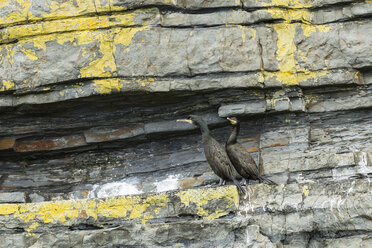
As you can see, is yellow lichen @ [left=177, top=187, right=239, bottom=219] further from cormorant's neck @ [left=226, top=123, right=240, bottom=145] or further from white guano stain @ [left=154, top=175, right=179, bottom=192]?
white guano stain @ [left=154, top=175, right=179, bottom=192]

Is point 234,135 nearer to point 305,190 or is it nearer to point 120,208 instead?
point 305,190

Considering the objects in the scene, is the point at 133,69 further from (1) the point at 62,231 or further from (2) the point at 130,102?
(1) the point at 62,231

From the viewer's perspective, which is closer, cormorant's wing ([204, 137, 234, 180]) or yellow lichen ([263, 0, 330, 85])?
cormorant's wing ([204, 137, 234, 180])

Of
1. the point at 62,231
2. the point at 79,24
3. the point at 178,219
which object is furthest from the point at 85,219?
the point at 79,24

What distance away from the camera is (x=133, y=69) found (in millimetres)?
10641

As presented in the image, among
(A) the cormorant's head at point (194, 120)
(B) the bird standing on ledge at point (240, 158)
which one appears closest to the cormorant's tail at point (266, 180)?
(B) the bird standing on ledge at point (240, 158)

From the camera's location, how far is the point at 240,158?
10312 mm

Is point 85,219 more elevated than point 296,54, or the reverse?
point 296,54

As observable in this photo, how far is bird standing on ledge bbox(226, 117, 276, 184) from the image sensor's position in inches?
403

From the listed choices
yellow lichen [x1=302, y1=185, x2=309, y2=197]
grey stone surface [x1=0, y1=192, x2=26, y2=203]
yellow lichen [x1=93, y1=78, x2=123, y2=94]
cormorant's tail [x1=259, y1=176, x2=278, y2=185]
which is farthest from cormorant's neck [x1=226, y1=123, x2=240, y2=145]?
grey stone surface [x1=0, y1=192, x2=26, y2=203]

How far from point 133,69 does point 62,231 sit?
2.79m

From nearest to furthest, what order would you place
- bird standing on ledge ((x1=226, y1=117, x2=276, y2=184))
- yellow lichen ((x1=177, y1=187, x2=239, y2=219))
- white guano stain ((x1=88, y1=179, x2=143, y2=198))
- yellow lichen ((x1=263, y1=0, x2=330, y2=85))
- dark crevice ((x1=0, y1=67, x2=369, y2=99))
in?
yellow lichen ((x1=177, y1=187, x2=239, y2=219)) → bird standing on ledge ((x1=226, y1=117, x2=276, y2=184)) → dark crevice ((x1=0, y1=67, x2=369, y2=99)) → yellow lichen ((x1=263, y1=0, x2=330, y2=85)) → white guano stain ((x1=88, y1=179, x2=143, y2=198))

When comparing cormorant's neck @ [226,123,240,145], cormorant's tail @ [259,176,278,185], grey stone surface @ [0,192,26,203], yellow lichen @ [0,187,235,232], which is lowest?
yellow lichen @ [0,187,235,232]

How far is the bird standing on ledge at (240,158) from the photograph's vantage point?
1023 cm
